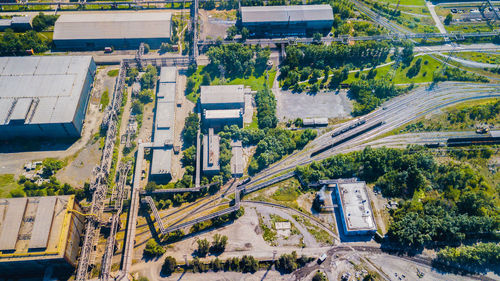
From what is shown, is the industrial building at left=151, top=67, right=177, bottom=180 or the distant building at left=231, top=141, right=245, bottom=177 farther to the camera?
the distant building at left=231, top=141, right=245, bottom=177

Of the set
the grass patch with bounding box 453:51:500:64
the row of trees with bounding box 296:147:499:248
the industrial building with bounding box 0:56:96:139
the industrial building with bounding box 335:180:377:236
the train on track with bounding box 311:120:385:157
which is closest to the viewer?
the row of trees with bounding box 296:147:499:248

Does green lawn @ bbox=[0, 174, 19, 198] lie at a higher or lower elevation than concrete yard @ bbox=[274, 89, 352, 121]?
lower

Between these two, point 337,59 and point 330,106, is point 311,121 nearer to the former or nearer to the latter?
point 330,106

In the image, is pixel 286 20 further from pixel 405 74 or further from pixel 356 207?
pixel 356 207

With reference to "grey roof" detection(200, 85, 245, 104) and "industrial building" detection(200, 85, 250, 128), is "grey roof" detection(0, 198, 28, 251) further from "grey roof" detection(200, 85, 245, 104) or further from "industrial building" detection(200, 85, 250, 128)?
"grey roof" detection(200, 85, 245, 104)

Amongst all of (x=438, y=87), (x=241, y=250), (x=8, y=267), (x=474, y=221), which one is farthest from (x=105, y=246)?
(x=438, y=87)

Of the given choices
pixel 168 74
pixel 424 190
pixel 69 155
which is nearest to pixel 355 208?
pixel 424 190

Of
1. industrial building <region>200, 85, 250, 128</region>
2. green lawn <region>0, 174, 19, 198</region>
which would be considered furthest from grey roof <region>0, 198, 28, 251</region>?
industrial building <region>200, 85, 250, 128</region>

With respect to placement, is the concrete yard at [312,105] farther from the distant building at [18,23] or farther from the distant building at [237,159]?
the distant building at [18,23]
